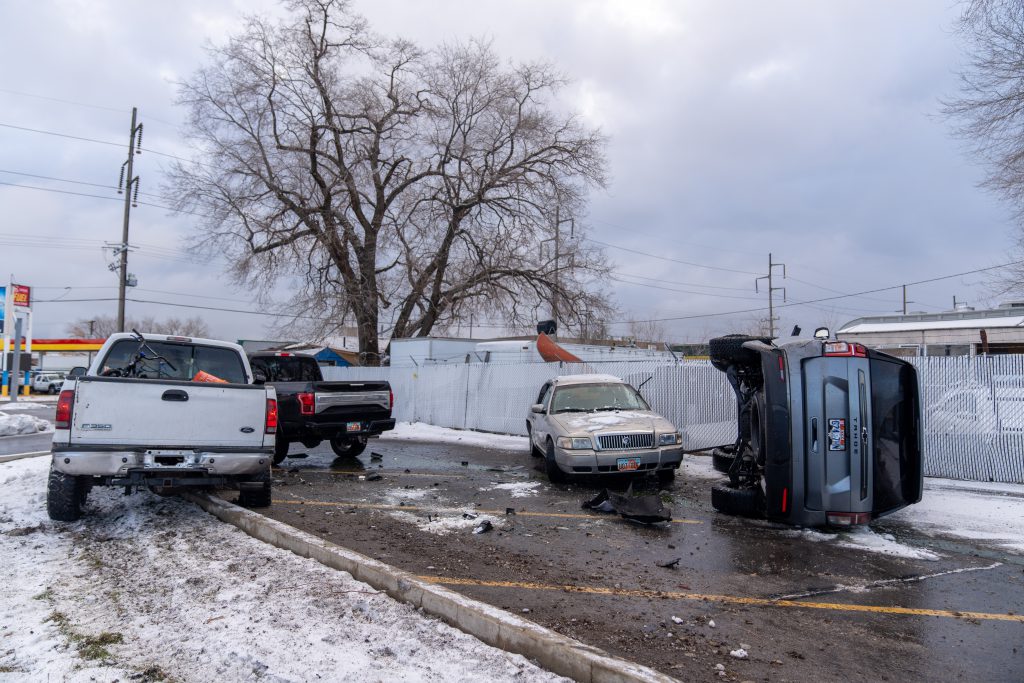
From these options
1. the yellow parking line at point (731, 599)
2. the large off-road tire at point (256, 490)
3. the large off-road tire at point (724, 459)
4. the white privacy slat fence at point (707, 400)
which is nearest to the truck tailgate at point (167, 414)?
the large off-road tire at point (256, 490)

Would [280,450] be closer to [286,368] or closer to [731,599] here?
[286,368]

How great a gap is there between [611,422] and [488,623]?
604 centimetres

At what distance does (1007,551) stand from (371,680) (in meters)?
6.18

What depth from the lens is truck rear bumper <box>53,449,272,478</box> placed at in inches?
254

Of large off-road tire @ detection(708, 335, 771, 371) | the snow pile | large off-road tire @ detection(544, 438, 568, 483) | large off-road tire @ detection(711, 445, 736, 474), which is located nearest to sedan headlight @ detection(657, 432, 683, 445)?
large off-road tire @ detection(711, 445, 736, 474)

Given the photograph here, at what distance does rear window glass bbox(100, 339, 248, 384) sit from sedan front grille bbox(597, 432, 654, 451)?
4722 millimetres

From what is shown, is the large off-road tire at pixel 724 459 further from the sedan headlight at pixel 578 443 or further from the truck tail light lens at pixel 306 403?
the truck tail light lens at pixel 306 403

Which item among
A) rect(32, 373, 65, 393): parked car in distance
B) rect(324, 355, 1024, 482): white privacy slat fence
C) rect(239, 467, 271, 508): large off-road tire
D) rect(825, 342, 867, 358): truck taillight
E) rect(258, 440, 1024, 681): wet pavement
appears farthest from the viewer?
rect(32, 373, 65, 393): parked car in distance

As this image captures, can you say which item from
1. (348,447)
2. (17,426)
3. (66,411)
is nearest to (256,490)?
(66,411)

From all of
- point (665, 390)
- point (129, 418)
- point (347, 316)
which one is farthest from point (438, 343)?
point (129, 418)

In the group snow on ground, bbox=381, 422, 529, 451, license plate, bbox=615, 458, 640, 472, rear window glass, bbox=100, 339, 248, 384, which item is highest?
rear window glass, bbox=100, 339, 248, 384

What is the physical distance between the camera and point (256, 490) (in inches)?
300

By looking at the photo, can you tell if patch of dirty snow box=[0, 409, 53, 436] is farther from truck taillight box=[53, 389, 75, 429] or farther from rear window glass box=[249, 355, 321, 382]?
truck taillight box=[53, 389, 75, 429]

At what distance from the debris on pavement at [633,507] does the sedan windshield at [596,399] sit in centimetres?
247
